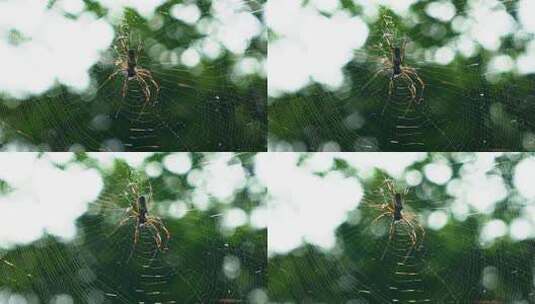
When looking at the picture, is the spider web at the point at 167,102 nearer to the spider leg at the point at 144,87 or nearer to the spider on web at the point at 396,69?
the spider leg at the point at 144,87

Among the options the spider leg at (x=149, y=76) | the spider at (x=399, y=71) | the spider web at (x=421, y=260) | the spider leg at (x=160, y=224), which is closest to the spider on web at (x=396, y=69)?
the spider at (x=399, y=71)

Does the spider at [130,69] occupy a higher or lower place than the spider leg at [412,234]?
higher

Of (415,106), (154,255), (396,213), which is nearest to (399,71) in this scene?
(415,106)

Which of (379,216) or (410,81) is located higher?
(410,81)

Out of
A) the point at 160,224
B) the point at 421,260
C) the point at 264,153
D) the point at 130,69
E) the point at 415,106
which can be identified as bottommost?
the point at 421,260

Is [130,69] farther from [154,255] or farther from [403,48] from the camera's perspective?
[403,48]

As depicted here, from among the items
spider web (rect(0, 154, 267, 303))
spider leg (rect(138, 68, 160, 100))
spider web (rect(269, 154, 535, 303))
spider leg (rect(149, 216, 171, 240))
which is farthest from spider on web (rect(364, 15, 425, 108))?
spider leg (rect(149, 216, 171, 240))

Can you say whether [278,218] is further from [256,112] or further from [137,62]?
[137,62]

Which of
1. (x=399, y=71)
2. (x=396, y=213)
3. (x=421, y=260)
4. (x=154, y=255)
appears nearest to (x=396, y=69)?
(x=399, y=71)
